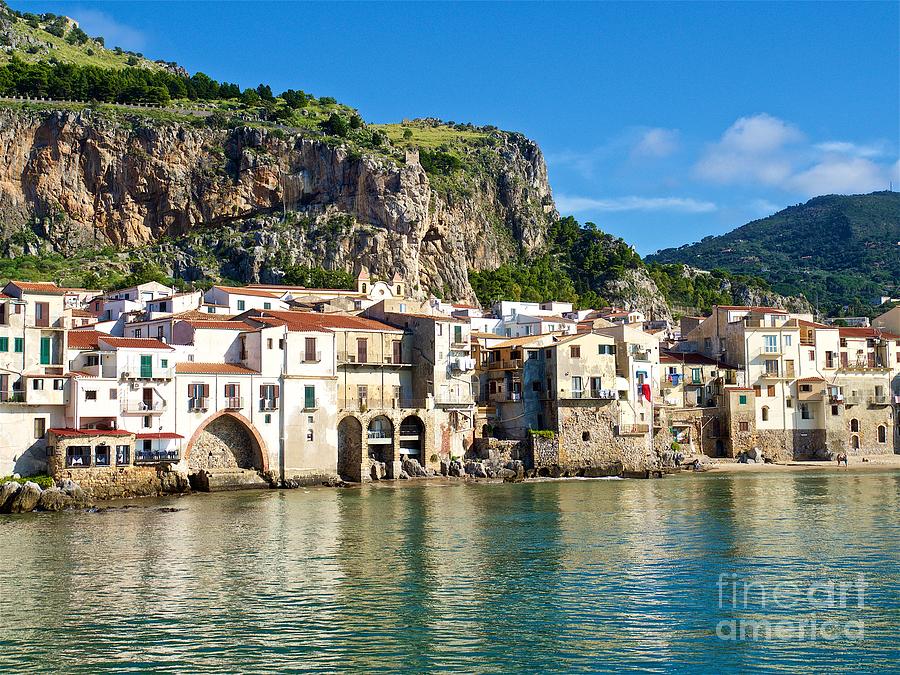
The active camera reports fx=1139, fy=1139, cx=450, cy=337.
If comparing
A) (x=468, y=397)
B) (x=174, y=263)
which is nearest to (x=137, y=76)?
(x=174, y=263)

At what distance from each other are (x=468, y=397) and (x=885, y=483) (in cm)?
2597

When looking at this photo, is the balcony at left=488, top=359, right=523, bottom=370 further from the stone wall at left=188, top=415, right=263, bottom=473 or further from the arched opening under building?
the stone wall at left=188, top=415, right=263, bottom=473

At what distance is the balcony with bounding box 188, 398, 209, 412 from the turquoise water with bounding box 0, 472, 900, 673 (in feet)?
23.9

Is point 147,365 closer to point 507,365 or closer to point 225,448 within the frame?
point 225,448

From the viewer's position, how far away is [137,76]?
160875mm

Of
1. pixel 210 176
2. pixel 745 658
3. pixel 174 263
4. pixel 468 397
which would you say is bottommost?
pixel 745 658

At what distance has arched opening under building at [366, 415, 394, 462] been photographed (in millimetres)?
70000

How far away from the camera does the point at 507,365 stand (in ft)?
254

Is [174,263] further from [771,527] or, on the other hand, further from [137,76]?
[771,527]

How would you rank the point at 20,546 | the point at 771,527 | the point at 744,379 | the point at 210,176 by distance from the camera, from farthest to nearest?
the point at 210,176 < the point at 744,379 < the point at 771,527 < the point at 20,546

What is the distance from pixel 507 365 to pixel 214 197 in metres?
75.5

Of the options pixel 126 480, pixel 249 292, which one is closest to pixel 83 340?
pixel 126 480

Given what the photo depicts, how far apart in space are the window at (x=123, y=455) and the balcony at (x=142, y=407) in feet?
7.12

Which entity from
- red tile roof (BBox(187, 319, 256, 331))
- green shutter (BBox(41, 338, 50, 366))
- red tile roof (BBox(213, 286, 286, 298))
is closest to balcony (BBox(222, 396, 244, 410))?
red tile roof (BBox(187, 319, 256, 331))
